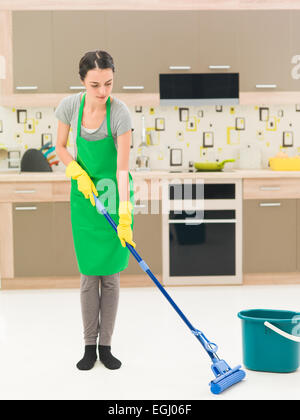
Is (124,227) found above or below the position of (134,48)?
below

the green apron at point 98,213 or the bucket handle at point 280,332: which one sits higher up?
the green apron at point 98,213

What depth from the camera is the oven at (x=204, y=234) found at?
4055 millimetres

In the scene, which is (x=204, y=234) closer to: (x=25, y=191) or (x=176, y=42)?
(x=25, y=191)

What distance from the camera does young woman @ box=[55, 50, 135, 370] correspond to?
7.96ft

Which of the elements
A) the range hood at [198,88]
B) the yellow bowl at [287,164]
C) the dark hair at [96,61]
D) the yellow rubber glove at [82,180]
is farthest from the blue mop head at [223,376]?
the range hood at [198,88]

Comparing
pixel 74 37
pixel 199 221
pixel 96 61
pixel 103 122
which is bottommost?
pixel 199 221

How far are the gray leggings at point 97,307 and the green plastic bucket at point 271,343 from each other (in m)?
0.57

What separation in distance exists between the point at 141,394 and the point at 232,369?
38 cm

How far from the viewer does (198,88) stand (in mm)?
4289

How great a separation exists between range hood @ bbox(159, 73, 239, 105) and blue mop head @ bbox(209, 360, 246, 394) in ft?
8.00

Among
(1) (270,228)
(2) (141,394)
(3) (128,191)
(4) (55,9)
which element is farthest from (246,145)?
(2) (141,394)

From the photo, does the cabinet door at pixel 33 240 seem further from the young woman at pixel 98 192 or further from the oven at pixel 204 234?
the young woman at pixel 98 192

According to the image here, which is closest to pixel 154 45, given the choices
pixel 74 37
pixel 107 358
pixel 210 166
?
pixel 74 37

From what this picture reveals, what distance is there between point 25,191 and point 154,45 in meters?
1.44
